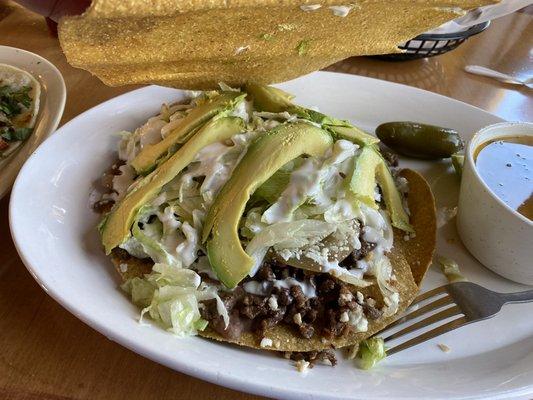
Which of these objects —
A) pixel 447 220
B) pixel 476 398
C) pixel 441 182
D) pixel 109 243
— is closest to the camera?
pixel 476 398

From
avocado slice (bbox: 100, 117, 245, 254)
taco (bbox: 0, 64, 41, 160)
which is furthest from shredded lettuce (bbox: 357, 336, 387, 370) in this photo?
taco (bbox: 0, 64, 41, 160)

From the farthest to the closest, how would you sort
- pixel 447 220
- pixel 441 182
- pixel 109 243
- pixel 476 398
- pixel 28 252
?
pixel 441 182, pixel 447 220, pixel 109 243, pixel 28 252, pixel 476 398

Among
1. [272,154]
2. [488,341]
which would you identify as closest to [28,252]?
[272,154]

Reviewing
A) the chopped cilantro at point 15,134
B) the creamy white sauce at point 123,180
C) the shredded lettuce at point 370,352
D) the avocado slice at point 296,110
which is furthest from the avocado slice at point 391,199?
the chopped cilantro at point 15,134

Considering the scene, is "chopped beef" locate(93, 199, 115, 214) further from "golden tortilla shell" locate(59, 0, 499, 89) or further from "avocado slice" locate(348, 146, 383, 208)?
"avocado slice" locate(348, 146, 383, 208)

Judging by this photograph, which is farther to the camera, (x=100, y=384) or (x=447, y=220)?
(x=447, y=220)

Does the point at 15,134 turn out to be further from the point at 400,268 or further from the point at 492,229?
the point at 492,229

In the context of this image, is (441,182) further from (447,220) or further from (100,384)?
(100,384)
